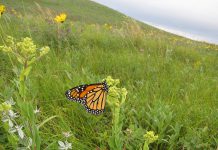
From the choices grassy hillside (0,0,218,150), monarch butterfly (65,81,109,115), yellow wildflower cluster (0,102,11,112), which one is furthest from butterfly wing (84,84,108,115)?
yellow wildflower cluster (0,102,11,112)

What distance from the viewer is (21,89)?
5.57 feet

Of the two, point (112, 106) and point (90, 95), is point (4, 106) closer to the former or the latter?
point (112, 106)

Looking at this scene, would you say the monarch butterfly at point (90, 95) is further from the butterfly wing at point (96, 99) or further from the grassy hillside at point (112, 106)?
the grassy hillside at point (112, 106)

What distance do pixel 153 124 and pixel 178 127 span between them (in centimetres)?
20

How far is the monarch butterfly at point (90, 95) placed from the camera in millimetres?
2109

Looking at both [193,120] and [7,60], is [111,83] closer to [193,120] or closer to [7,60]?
[193,120]

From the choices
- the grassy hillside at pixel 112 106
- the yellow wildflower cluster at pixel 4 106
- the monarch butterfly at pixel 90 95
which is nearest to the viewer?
the yellow wildflower cluster at pixel 4 106

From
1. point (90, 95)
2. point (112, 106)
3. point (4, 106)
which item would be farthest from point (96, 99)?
point (4, 106)

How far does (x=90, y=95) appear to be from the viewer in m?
2.19

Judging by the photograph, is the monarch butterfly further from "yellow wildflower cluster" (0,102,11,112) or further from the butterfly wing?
"yellow wildflower cluster" (0,102,11,112)

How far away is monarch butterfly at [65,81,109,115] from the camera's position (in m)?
2.11

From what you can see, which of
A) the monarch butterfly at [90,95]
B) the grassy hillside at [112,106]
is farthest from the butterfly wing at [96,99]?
the grassy hillside at [112,106]

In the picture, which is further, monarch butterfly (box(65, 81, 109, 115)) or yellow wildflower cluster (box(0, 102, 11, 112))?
monarch butterfly (box(65, 81, 109, 115))

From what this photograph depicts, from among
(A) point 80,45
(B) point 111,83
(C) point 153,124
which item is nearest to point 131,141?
(C) point 153,124
